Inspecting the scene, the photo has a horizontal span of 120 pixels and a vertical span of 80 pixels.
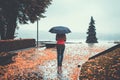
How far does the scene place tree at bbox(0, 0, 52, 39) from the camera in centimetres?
4162

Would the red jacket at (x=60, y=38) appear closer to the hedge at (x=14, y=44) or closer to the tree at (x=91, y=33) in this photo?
the hedge at (x=14, y=44)

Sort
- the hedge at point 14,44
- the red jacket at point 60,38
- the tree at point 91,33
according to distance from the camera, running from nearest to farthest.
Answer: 1. the red jacket at point 60,38
2. the hedge at point 14,44
3. the tree at point 91,33

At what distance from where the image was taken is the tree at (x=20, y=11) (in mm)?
41625

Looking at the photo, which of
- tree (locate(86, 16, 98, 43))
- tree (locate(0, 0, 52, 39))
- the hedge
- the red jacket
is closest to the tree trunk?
tree (locate(0, 0, 52, 39))

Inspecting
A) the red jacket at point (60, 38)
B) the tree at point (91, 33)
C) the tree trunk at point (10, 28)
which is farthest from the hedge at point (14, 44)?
the tree at point (91, 33)

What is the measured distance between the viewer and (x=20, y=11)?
46062 mm

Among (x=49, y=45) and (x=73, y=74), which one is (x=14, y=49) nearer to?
(x=49, y=45)

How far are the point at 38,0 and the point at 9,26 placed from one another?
6.07 m

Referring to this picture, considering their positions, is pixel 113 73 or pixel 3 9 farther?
pixel 3 9

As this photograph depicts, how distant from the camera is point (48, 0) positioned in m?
47.2

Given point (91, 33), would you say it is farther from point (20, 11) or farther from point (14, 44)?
point (14, 44)

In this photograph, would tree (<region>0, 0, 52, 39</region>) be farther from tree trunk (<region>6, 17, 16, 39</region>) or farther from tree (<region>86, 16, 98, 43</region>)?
tree (<region>86, 16, 98, 43</region>)

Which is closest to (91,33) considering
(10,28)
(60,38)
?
(10,28)

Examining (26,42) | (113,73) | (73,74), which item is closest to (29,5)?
(26,42)
